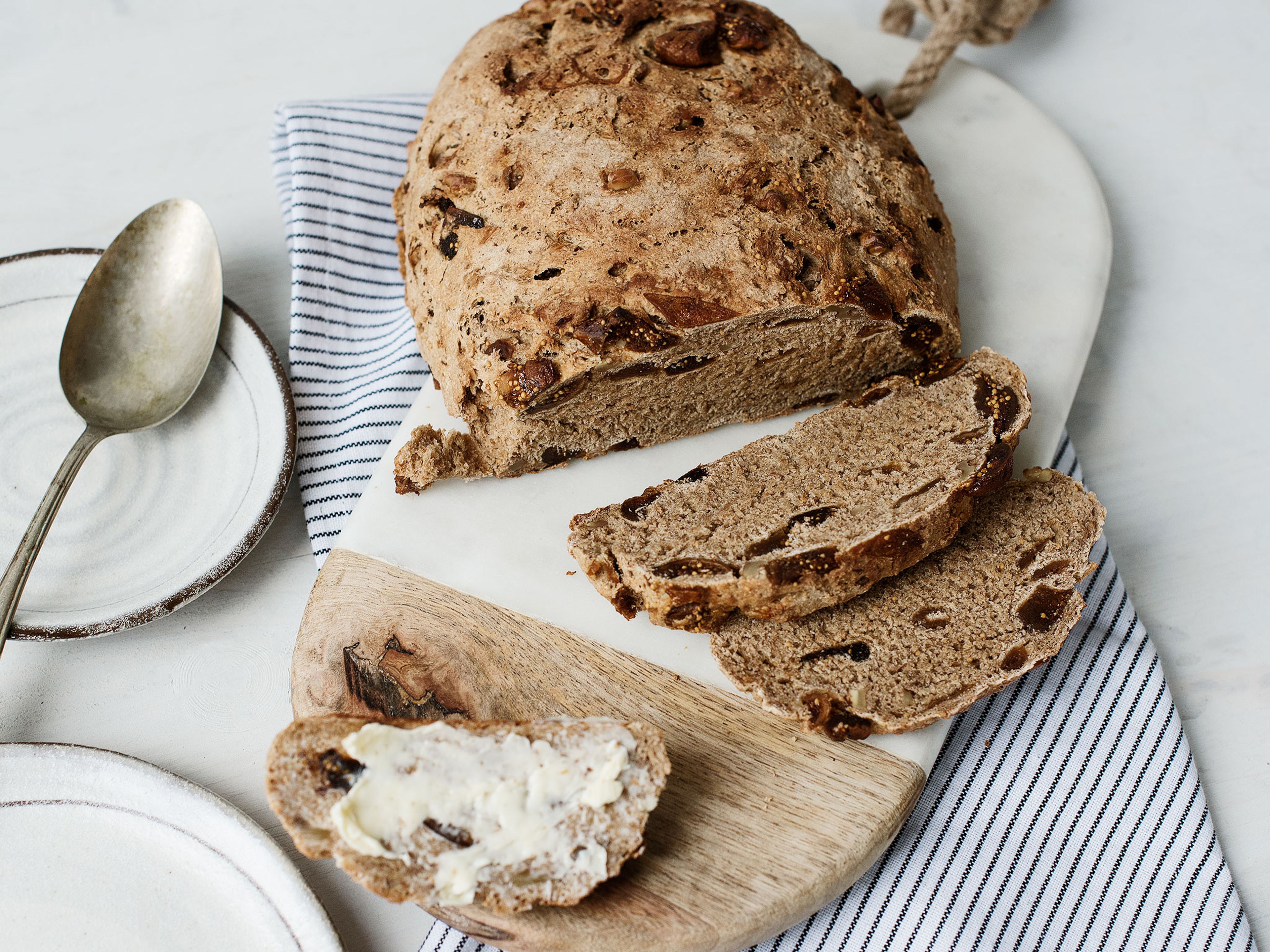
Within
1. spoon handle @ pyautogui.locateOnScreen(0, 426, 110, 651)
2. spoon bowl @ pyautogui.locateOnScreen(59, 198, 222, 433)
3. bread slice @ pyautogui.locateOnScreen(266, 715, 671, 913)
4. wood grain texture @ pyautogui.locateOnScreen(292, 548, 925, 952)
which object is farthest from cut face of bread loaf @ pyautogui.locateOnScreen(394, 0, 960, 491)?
spoon handle @ pyautogui.locateOnScreen(0, 426, 110, 651)

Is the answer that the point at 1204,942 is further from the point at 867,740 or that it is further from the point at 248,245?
the point at 248,245

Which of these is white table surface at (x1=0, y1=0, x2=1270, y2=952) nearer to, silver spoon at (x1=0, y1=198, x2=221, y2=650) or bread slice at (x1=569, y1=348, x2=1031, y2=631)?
silver spoon at (x1=0, y1=198, x2=221, y2=650)

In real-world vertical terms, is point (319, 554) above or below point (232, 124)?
below

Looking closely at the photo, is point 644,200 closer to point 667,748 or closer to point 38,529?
point 667,748

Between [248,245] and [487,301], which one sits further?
[248,245]

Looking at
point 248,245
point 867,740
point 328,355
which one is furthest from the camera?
point 248,245

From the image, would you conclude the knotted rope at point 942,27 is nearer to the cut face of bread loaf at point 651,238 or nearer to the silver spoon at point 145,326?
the cut face of bread loaf at point 651,238

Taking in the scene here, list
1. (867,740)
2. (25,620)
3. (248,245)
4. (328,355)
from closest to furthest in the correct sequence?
(867,740) → (25,620) → (328,355) → (248,245)

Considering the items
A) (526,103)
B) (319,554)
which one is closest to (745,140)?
(526,103)
